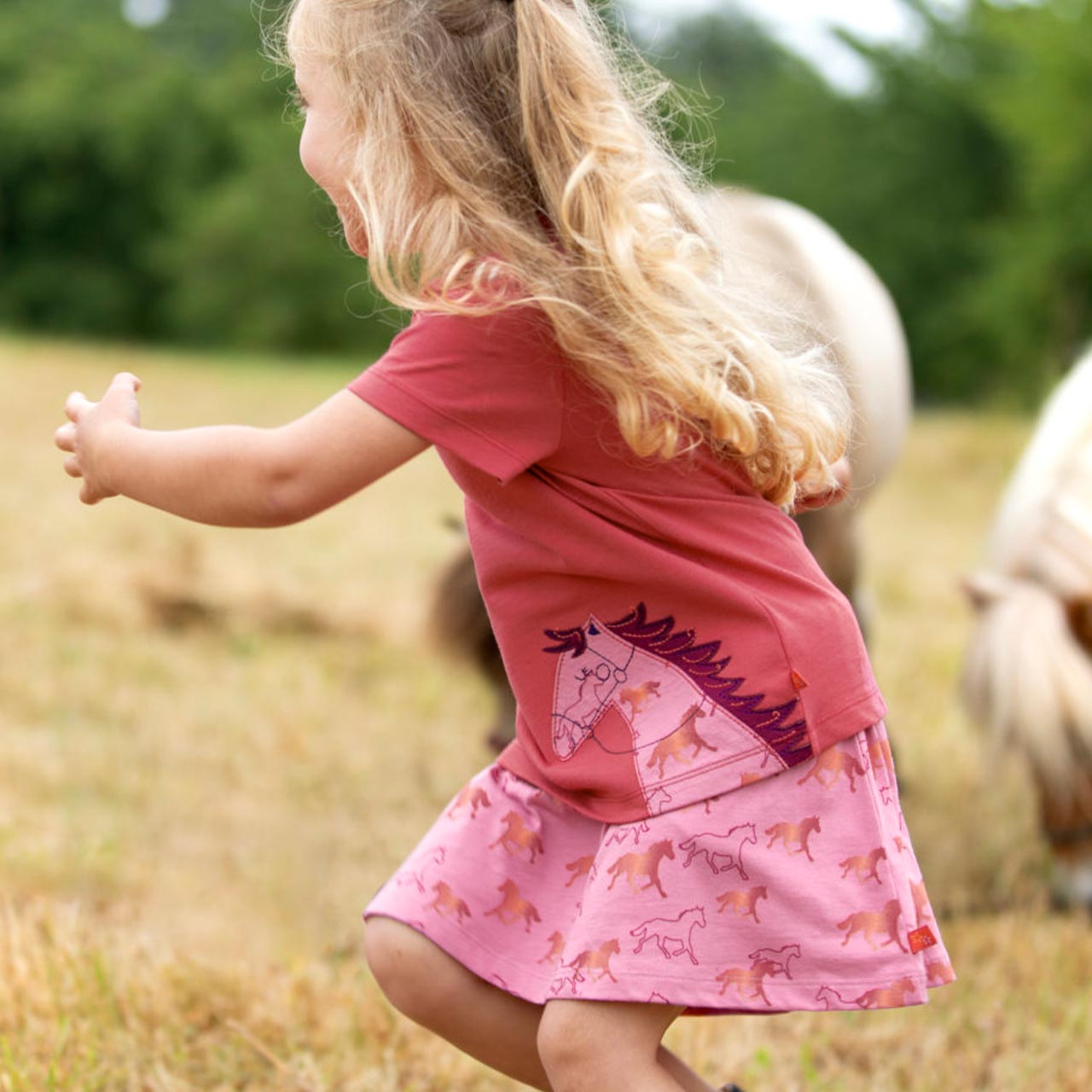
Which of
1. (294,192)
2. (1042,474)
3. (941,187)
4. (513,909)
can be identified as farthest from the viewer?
(294,192)

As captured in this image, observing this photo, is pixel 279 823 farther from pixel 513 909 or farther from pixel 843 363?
pixel 513 909

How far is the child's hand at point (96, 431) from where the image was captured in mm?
1499

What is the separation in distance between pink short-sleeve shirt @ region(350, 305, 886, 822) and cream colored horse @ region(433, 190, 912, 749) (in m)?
1.49

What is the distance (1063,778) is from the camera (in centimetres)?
304

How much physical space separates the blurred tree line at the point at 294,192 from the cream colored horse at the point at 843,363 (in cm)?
1415

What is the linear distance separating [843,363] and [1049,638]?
0.71m

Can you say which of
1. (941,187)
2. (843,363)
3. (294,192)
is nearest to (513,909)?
(843,363)

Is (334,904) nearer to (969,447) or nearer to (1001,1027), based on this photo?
(1001,1027)

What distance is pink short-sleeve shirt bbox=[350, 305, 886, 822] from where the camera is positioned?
1.49m

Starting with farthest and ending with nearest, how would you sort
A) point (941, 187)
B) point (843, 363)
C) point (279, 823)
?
point (941, 187)
point (279, 823)
point (843, 363)

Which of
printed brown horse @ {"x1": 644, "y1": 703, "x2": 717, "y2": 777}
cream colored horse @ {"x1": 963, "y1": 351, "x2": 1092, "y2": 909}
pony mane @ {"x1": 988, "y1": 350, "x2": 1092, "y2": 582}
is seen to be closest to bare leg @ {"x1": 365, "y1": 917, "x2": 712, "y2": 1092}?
printed brown horse @ {"x1": 644, "y1": 703, "x2": 717, "y2": 777}

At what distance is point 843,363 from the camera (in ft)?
9.62

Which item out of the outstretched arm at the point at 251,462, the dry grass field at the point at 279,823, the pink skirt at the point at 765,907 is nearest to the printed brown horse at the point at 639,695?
the pink skirt at the point at 765,907

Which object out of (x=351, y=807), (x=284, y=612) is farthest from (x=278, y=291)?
(x=351, y=807)
